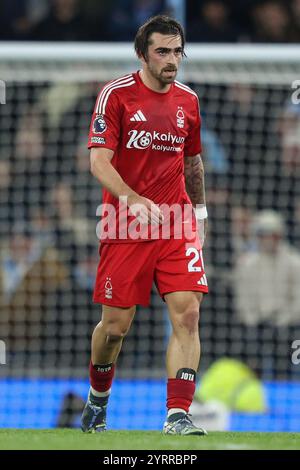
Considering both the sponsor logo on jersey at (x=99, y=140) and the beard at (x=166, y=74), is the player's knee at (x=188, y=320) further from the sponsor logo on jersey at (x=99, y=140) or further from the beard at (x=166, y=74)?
the beard at (x=166, y=74)

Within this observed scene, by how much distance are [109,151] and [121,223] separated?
1.59 ft

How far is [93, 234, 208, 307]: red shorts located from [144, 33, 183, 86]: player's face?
1.00 m

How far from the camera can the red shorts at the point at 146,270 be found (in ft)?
25.6

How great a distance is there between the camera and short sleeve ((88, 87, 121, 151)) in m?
7.80

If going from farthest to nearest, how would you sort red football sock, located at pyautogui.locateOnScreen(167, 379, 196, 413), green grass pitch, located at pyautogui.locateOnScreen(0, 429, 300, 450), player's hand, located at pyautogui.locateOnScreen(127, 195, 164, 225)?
red football sock, located at pyautogui.locateOnScreen(167, 379, 196, 413), player's hand, located at pyautogui.locateOnScreen(127, 195, 164, 225), green grass pitch, located at pyautogui.locateOnScreen(0, 429, 300, 450)

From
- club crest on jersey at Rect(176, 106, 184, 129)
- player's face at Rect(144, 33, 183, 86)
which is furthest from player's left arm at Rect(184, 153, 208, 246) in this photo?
player's face at Rect(144, 33, 183, 86)

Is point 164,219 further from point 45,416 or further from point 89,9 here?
point 89,9

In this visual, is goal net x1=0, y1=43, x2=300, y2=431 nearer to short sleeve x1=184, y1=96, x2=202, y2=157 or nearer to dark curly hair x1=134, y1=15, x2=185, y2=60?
short sleeve x1=184, y1=96, x2=202, y2=157

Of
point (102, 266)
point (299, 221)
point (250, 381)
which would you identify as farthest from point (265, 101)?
point (102, 266)

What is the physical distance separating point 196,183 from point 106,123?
2.66ft

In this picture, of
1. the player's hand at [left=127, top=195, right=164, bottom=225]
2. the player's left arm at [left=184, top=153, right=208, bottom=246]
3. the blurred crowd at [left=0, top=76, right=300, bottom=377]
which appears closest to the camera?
the player's hand at [left=127, top=195, right=164, bottom=225]

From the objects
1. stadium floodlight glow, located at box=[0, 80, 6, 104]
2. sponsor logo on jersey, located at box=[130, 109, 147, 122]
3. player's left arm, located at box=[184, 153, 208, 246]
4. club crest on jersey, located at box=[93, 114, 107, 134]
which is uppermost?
stadium floodlight glow, located at box=[0, 80, 6, 104]

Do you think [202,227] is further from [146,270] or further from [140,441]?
[140,441]

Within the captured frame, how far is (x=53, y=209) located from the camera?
13.1 meters
